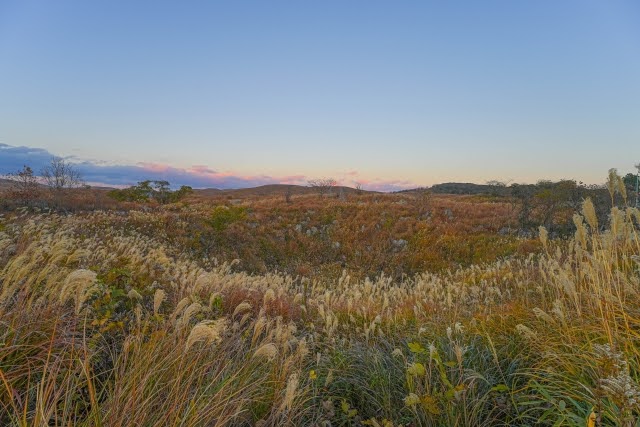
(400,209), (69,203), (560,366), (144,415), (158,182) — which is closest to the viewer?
(144,415)

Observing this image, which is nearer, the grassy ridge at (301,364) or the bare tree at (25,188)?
the grassy ridge at (301,364)

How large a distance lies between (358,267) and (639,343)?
1322cm

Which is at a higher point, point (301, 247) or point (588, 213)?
→ point (588, 213)

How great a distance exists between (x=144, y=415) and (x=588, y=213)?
4.01 m

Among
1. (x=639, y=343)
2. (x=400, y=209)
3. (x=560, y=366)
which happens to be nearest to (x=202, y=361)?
→ (x=560, y=366)

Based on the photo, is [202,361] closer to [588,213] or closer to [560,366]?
[560,366]

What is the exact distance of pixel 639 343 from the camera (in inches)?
133

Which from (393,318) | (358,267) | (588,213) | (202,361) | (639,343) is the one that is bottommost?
(358,267)

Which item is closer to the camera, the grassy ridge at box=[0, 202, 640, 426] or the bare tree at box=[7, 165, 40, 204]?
the grassy ridge at box=[0, 202, 640, 426]

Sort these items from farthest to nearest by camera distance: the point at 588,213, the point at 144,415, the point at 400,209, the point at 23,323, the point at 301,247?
the point at 400,209, the point at 301,247, the point at 588,213, the point at 23,323, the point at 144,415

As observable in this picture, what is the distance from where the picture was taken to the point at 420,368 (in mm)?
2680

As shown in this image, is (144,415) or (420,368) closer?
(144,415)

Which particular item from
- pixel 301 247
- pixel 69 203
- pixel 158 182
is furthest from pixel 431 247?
pixel 158 182

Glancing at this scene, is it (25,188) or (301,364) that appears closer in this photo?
(301,364)
